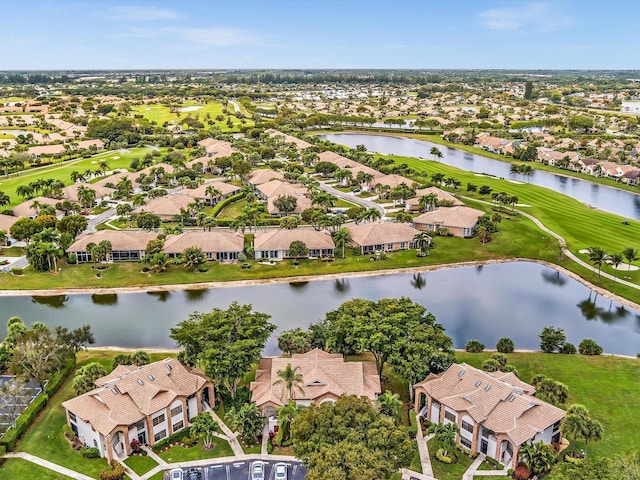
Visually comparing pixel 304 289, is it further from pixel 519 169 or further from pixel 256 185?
pixel 519 169

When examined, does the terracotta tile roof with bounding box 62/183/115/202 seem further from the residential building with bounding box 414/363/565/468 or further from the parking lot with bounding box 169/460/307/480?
the residential building with bounding box 414/363/565/468

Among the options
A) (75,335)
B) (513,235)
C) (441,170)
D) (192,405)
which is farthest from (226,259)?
(441,170)

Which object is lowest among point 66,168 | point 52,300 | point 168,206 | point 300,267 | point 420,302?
point 52,300

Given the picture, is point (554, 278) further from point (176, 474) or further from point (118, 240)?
point (118, 240)

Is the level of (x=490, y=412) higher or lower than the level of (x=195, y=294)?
higher

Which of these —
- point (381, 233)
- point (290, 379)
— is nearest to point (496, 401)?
point (290, 379)

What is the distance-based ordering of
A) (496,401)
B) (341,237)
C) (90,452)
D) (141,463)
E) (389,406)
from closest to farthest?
(141,463)
(90,452)
(389,406)
(496,401)
(341,237)

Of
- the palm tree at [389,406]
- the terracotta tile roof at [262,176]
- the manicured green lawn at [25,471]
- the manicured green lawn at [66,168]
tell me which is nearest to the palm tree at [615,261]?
the palm tree at [389,406]
